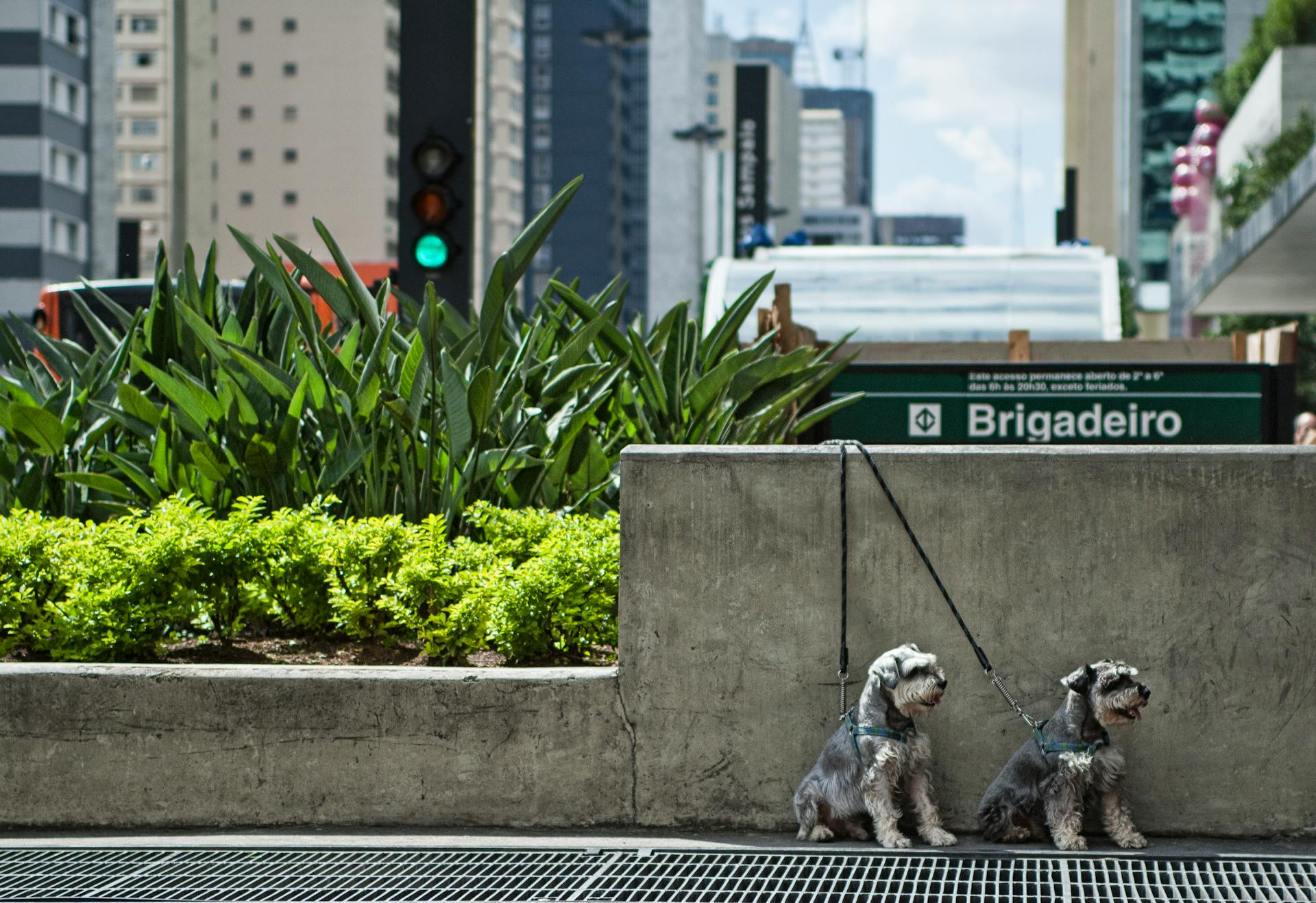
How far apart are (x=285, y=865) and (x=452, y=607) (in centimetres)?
115

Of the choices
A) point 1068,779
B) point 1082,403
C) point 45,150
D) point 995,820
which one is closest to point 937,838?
point 995,820

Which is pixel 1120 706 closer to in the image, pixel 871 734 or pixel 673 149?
pixel 871 734

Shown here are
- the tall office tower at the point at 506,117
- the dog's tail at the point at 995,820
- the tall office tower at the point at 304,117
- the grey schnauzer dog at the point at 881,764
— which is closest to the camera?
the grey schnauzer dog at the point at 881,764

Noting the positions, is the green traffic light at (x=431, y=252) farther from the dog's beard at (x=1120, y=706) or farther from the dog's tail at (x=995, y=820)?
the dog's beard at (x=1120, y=706)

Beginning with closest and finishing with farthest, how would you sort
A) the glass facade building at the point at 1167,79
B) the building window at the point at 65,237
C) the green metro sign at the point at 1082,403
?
1. the green metro sign at the point at 1082,403
2. the building window at the point at 65,237
3. the glass facade building at the point at 1167,79

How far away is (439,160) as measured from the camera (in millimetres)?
10742

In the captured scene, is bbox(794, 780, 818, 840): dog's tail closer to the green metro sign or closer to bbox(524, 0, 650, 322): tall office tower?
the green metro sign

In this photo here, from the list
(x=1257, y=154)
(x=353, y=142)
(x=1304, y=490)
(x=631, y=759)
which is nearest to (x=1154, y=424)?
(x=1304, y=490)

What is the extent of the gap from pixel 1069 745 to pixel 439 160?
21.3 feet

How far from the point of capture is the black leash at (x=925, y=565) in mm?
5664

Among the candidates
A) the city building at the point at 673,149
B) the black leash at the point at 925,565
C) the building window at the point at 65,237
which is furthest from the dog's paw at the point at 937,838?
the city building at the point at 673,149

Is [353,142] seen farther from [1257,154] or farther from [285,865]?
[285,865]

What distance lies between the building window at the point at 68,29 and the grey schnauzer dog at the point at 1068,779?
256 feet

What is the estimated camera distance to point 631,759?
5.82 metres
